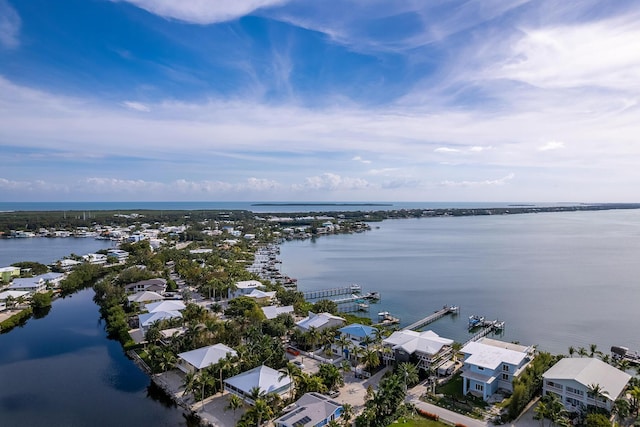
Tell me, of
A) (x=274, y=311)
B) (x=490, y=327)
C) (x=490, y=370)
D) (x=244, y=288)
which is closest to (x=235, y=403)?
(x=490, y=370)

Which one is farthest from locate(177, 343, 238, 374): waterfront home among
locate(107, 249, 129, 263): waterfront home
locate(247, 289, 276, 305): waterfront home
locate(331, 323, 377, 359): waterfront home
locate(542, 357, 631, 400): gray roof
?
locate(107, 249, 129, 263): waterfront home

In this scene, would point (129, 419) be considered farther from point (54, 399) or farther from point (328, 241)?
point (328, 241)

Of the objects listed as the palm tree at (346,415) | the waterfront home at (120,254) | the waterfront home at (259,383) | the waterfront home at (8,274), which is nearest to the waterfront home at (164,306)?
the waterfront home at (259,383)

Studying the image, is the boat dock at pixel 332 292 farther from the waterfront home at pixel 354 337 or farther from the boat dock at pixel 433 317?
the waterfront home at pixel 354 337

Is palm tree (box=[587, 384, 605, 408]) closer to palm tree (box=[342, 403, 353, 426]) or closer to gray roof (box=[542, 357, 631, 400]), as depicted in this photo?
gray roof (box=[542, 357, 631, 400])

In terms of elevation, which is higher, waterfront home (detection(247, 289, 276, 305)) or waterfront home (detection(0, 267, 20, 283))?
waterfront home (detection(0, 267, 20, 283))

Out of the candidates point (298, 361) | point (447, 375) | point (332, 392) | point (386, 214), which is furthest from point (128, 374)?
point (386, 214)

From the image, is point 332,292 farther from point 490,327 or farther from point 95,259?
point 95,259
